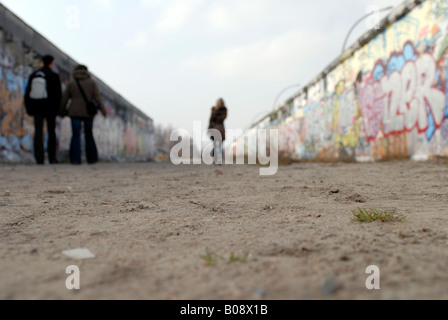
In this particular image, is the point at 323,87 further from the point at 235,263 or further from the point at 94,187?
the point at 235,263

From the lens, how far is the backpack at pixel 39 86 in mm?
5816

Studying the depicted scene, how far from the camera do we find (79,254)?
3.69 feet

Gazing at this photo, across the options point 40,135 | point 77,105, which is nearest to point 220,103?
point 77,105

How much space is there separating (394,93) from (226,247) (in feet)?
21.0

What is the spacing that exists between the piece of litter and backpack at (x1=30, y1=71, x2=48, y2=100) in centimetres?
552

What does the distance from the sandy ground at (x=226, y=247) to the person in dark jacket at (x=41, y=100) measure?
410 centimetres

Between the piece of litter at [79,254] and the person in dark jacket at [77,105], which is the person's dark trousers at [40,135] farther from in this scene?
the piece of litter at [79,254]

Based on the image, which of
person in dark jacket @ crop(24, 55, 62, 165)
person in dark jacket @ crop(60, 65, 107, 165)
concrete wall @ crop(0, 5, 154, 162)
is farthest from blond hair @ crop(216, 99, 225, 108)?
concrete wall @ crop(0, 5, 154, 162)

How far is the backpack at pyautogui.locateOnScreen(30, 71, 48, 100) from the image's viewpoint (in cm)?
582

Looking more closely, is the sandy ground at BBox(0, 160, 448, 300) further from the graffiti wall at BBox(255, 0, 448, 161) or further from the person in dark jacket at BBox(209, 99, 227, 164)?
the person in dark jacket at BBox(209, 99, 227, 164)

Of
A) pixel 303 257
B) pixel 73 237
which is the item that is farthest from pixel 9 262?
pixel 303 257

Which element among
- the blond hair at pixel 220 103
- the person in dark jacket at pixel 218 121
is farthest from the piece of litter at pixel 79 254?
the blond hair at pixel 220 103

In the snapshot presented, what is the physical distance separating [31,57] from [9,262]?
7216 mm

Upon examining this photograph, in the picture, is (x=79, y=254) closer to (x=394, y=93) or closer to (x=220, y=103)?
(x=220, y=103)
